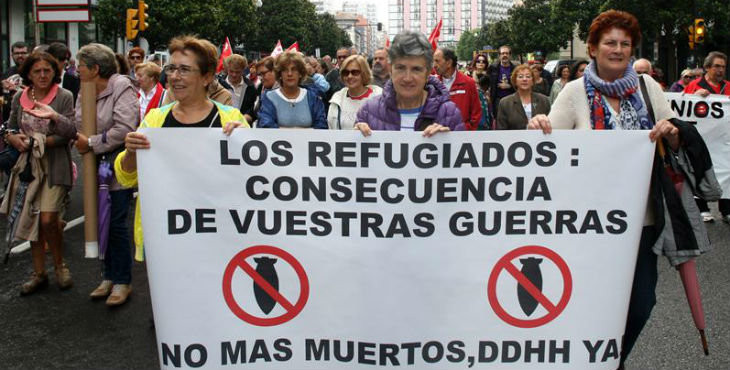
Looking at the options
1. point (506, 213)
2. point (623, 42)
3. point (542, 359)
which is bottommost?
point (542, 359)

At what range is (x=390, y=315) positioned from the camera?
3.44 m

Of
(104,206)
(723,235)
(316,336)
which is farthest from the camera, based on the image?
(723,235)

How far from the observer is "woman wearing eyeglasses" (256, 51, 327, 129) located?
A: 269 inches

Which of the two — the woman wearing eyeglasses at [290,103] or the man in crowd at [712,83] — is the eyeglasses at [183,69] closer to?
the woman wearing eyeglasses at [290,103]

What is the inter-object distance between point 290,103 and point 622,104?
3594 mm

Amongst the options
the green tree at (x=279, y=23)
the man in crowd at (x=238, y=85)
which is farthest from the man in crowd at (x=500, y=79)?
the green tree at (x=279, y=23)

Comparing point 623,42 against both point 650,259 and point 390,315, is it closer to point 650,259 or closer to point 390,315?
point 650,259

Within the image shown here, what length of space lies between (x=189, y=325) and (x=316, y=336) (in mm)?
532

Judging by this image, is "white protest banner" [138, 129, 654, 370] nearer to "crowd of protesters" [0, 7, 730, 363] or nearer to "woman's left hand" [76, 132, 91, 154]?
"crowd of protesters" [0, 7, 730, 363]

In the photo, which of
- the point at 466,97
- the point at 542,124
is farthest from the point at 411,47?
the point at 466,97

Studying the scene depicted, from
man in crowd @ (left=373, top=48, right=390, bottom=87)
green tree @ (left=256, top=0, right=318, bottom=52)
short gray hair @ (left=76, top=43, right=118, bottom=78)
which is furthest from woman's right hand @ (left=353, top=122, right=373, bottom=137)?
green tree @ (left=256, top=0, right=318, bottom=52)

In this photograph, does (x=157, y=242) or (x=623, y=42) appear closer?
(x=157, y=242)

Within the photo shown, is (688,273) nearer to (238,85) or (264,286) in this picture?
(264,286)

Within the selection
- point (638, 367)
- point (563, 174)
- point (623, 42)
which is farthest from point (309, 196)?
point (638, 367)
